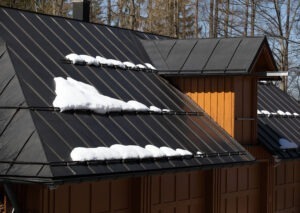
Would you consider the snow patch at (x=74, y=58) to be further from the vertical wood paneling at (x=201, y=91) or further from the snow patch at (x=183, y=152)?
the vertical wood paneling at (x=201, y=91)

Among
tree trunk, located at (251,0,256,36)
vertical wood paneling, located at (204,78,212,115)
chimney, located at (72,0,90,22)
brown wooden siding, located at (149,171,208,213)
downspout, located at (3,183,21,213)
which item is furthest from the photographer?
tree trunk, located at (251,0,256,36)

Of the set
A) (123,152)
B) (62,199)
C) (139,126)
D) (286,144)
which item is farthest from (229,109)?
(62,199)

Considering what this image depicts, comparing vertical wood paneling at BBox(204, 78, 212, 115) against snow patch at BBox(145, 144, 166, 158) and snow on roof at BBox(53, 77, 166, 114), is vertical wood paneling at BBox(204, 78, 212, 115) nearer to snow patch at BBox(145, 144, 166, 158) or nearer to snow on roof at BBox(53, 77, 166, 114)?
snow on roof at BBox(53, 77, 166, 114)

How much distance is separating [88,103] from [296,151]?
347 inches

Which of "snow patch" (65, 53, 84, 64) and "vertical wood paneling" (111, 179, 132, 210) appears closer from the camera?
"vertical wood paneling" (111, 179, 132, 210)

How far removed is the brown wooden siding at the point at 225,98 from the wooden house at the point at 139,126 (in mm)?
24

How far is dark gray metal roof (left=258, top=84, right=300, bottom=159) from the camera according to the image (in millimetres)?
17219

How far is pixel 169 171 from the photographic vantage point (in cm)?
1108

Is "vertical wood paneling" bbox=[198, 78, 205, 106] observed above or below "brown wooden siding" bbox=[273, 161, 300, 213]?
above

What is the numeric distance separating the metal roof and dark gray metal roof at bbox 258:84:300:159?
10.2 feet

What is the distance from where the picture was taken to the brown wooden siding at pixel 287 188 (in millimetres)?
19141

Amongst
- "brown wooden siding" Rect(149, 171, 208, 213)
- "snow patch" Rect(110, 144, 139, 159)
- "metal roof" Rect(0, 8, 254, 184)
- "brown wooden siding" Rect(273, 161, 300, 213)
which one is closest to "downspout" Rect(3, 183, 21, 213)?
"metal roof" Rect(0, 8, 254, 184)

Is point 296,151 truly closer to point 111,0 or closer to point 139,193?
point 139,193

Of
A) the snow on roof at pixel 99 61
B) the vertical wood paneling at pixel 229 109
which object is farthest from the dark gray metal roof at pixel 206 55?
the snow on roof at pixel 99 61
